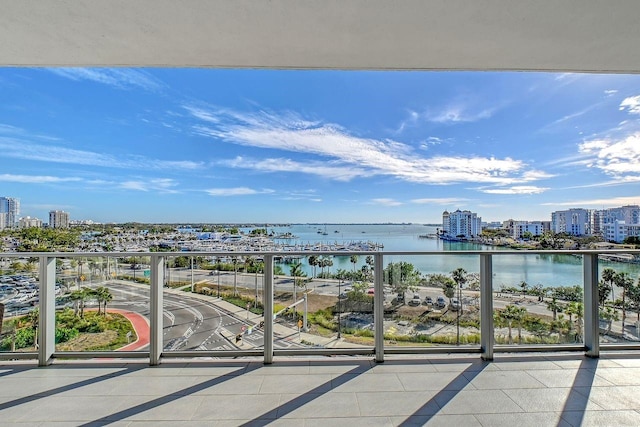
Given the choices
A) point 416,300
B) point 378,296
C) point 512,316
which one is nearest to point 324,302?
point 378,296

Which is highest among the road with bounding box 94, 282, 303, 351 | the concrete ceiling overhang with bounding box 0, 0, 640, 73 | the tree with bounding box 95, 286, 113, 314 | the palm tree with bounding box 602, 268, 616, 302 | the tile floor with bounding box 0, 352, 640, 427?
the concrete ceiling overhang with bounding box 0, 0, 640, 73

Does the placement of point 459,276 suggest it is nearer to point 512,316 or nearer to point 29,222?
point 512,316

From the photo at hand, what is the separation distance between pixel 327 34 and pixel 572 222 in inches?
166

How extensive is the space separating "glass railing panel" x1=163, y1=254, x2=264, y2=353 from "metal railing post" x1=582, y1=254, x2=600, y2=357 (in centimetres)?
318

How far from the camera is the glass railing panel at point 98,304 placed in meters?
2.76

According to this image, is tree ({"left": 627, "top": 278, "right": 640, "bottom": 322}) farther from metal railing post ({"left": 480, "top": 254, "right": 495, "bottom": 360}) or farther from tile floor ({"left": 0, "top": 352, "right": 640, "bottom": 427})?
metal railing post ({"left": 480, "top": 254, "right": 495, "bottom": 360})

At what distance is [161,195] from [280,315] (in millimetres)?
6654

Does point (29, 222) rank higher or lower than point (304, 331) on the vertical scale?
higher

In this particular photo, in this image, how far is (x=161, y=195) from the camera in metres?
7.95

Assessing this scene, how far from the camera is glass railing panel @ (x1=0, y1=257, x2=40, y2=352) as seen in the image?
8.81 feet

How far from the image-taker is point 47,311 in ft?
8.96

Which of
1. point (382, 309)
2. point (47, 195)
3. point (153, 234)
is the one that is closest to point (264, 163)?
point (153, 234)

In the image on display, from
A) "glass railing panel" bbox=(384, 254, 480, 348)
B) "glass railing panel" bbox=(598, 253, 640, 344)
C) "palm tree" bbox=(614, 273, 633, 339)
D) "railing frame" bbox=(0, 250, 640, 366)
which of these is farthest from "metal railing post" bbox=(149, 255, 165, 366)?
"palm tree" bbox=(614, 273, 633, 339)

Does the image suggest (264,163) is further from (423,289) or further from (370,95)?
(423,289)
